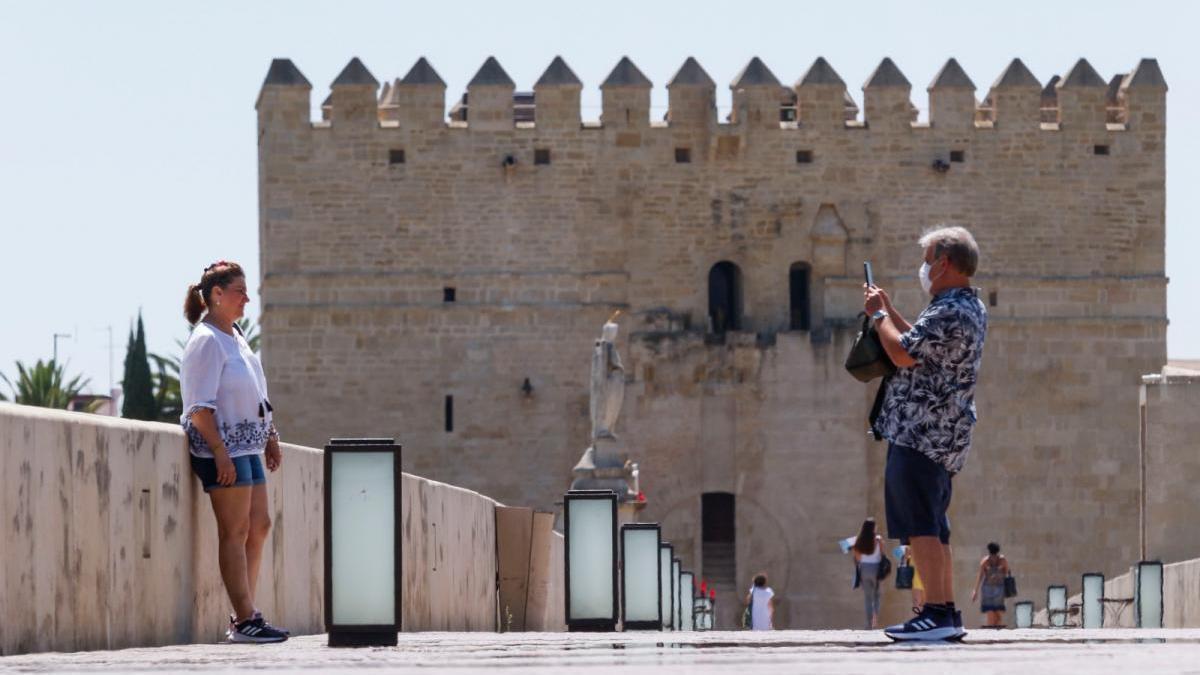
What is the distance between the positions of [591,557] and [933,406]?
20.7 ft

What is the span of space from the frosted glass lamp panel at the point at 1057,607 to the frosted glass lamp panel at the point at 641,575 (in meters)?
11.9

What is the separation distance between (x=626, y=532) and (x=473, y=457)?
64.9 ft

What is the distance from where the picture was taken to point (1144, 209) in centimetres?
3769

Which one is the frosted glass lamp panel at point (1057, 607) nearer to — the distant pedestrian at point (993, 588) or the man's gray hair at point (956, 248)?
the distant pedestrian at point (993, 588)

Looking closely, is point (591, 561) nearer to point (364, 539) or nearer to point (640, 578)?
point (640, 578)

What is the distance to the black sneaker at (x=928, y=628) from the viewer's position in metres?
8.19

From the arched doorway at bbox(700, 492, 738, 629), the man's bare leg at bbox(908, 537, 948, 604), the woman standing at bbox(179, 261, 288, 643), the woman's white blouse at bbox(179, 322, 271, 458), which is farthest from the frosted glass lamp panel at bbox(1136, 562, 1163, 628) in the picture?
the arched doorway at bbox(700, 492, 738, 629)

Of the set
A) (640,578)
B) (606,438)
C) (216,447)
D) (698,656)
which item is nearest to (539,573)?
(640,578)

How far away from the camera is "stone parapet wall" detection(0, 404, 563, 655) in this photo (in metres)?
7.69

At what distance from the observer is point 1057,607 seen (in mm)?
28969

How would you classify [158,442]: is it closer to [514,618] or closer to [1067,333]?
[514,618]

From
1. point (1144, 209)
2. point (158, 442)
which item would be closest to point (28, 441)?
point (158, 442)

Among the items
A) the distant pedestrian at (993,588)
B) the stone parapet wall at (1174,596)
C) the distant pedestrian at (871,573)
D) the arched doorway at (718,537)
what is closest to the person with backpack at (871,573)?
the distant pedestrian at (871,573)

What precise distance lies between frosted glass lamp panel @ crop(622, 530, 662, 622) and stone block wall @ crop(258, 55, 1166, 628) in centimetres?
1943
